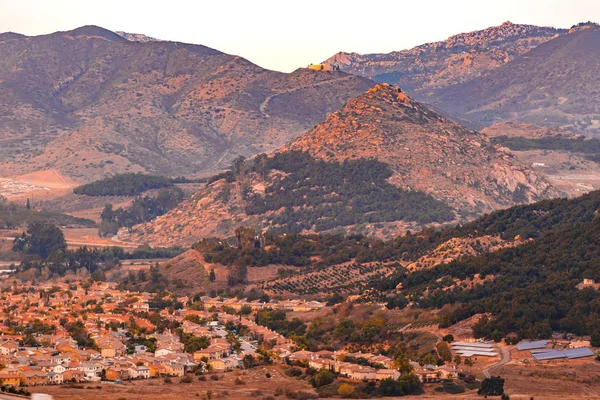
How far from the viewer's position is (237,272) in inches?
5113

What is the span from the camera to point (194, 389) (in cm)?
7856

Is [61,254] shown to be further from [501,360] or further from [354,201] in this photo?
[501,360]

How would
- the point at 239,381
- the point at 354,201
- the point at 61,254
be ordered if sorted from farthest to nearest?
the point at 354,201
the point at 61,254
the point at 239,381

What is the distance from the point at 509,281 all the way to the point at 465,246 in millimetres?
19735

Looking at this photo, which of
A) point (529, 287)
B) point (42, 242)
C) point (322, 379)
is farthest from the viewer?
point (42, 242)

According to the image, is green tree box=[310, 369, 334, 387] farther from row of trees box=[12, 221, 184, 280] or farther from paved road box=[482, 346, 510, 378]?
row of trees box=[12, 221, 184, 280]

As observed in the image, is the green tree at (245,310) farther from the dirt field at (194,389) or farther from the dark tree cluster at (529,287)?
the dirt field at (194,389)

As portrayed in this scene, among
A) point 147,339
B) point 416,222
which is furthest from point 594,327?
point 416,222

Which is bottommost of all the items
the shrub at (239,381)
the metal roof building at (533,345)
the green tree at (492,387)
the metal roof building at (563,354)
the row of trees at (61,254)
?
the row of trees at (61,254)

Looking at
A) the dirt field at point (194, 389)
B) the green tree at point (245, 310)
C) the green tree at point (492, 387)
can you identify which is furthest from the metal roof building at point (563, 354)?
the green tree at point (245, 310)

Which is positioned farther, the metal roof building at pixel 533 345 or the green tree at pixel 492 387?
the metal roof building at pixel 533 345

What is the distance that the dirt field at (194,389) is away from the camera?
7506 centimetres

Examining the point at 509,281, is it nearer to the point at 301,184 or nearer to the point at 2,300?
the point at 2,300

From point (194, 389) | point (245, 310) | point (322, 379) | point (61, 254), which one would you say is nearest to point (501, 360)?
point (322, 379)
